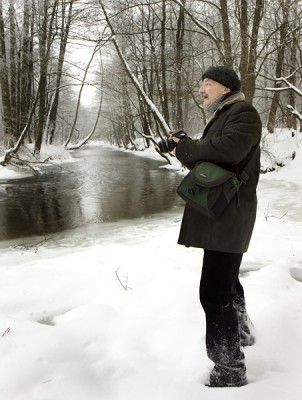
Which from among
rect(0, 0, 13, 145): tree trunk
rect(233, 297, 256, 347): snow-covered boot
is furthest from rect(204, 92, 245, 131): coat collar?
rect(0, 0, 13, 145): tree trunk

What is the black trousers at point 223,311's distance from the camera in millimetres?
1866

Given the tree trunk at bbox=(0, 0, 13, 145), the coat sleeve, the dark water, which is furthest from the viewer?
the tree trunk at bbox=(0, 0, 13, 145)

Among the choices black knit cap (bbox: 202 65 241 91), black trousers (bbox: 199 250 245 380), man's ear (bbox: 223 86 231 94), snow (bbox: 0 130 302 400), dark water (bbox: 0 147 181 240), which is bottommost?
dark water (bbox: 0 147 181 240)

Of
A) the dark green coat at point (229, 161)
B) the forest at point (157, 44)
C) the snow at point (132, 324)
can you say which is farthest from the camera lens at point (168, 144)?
the forest at point (157, 44)

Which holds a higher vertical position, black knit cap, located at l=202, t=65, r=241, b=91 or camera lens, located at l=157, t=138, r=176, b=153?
black knit cap, located at l=202, t=65, r=241, b=91

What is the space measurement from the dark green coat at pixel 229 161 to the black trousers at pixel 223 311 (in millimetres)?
104

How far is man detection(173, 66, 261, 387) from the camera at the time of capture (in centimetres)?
180

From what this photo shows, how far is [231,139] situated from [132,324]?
1.69m

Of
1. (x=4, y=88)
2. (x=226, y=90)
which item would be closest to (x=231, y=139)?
(x=226, y=90)

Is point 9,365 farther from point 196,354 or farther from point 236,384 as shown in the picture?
point 236,384

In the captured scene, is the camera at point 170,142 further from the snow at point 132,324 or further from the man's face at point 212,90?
the snow at point 132,324

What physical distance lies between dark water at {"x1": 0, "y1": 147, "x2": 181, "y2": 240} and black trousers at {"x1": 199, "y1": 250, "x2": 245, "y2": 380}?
523 cm

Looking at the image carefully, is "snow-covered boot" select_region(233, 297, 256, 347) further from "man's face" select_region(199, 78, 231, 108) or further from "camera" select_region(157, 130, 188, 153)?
"man's face" select_region(199, 78, 231, 108)

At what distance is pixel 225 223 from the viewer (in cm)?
183
